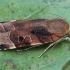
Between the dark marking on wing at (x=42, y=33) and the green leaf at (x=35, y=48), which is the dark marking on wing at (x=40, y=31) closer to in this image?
the dark marking on wing at (x=42, y=33)

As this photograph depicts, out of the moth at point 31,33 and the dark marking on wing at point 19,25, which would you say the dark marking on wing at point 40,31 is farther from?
the dark marking on wing at point 19,25

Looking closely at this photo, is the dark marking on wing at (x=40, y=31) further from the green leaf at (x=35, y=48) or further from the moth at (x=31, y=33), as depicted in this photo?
the green leaf at (x=35, y=48)

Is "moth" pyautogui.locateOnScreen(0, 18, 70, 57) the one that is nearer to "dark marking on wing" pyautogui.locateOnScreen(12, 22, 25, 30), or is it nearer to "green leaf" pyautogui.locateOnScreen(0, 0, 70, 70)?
"dark marking on wing" pyautogui.locateOnScreen(12, 22, 25, 30)

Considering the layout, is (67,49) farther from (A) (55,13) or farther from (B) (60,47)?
(A) (55,13)

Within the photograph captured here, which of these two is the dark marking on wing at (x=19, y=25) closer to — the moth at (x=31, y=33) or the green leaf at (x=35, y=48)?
the moth at (x=31, y=33)

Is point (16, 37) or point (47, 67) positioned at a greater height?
point (16, 37)

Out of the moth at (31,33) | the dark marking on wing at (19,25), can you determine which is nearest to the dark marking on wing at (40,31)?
the moth at (31,33)

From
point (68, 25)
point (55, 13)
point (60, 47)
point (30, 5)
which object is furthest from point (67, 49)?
point (30, 5)
